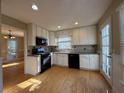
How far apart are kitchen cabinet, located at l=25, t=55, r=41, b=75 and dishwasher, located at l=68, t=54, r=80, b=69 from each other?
1.82 m

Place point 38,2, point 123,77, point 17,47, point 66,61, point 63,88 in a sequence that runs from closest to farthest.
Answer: point 123,77 → point 38,2 → point 63,88 → point 66,61 → point 17,47

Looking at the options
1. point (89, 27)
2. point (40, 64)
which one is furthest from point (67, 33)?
point (40, 64)

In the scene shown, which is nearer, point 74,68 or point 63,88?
point 63,88

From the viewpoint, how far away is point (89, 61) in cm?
443

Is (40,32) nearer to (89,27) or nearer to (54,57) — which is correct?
(54,57)

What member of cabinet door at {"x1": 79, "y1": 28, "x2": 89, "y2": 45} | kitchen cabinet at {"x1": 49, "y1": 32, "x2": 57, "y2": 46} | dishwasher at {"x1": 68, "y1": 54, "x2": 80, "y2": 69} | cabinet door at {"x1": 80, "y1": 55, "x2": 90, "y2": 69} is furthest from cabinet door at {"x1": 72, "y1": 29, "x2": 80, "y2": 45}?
kitchen cabinet at {"x1": 49, "y1": 32, "x2": 57, "y2": 46}

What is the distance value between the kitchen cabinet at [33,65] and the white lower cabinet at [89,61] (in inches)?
88.1

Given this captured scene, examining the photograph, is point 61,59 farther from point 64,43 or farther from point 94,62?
point 94,62

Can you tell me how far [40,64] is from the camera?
13.5 feet

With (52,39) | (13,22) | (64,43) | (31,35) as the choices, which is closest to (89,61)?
(64,43)

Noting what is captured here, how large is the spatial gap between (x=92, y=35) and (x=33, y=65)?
3376mm

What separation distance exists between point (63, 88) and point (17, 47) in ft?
25.3

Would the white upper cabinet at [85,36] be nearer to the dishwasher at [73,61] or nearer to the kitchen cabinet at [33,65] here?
the dishwasher at [73,61]

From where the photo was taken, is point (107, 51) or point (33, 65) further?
point (33, 65)
